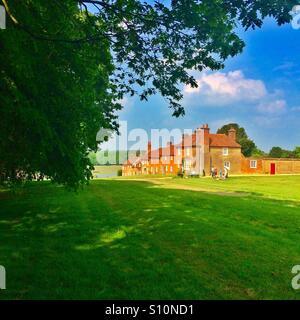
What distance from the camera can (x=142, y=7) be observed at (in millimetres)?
8836

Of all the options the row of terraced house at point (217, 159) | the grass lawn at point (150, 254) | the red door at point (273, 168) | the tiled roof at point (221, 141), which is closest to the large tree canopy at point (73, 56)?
the grass lawn at point (150, 254)

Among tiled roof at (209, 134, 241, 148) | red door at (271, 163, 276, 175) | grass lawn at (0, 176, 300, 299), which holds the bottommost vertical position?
grass lawn at (0, 176, 300, 299)

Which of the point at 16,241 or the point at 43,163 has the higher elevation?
the point at 43,163

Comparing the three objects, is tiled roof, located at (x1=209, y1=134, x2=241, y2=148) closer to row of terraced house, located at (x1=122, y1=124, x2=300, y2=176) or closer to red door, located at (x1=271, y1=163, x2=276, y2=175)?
row of terraced house, located at (x1=122, y1=124, x2=300, y2=176)

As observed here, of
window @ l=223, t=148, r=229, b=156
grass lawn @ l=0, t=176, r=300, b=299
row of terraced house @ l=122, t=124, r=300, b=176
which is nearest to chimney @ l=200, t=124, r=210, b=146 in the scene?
row of terraced house @ l=122, t=124, r=300, b=176

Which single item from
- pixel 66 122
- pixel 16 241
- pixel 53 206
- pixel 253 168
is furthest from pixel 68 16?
pixel 253 168

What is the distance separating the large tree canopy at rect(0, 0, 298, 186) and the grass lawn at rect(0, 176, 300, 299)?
216cm

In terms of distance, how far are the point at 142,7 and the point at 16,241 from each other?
7114 millimetres

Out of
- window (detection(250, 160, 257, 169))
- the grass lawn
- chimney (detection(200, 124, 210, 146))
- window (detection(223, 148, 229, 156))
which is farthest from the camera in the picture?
window (detection(223, 148, 229, 156))

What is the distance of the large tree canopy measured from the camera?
7.72 meters

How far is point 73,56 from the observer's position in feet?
32.0

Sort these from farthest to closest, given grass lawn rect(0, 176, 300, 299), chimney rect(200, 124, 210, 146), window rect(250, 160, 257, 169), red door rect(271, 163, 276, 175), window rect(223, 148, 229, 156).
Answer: window rect(223, 148, 229, 156) < window rect(250, 160, 257, 169) < red door rect(271, 163, 276, 175) < chimney rect(200, 124, 210, 146) < grass lawn rect(0, 176, 300, 299)

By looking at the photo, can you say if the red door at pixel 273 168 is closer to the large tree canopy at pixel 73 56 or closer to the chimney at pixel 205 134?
the chimney at pixel 205 134
